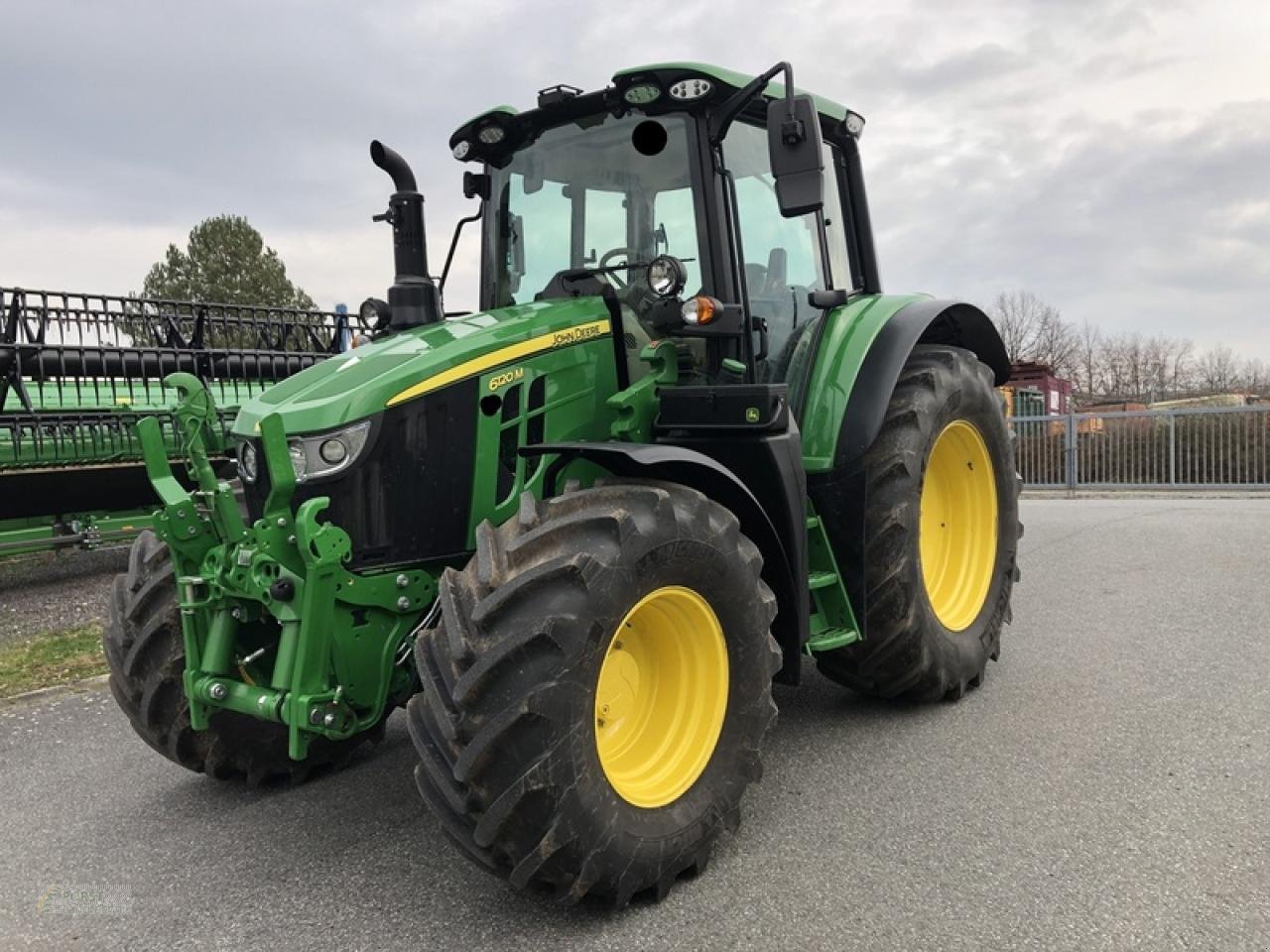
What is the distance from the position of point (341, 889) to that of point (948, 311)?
141 inches

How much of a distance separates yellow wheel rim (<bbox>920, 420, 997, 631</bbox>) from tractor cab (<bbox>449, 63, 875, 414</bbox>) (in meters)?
1.03

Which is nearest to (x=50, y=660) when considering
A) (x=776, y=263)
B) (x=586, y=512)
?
(x=586, y=512)

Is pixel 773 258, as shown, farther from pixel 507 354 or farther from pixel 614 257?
pixel 507 354

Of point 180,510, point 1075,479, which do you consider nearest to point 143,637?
point 180,510

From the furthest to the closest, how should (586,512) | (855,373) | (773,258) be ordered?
(773,258)
(855,373)
(586,512)

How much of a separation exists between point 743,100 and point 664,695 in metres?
1.99

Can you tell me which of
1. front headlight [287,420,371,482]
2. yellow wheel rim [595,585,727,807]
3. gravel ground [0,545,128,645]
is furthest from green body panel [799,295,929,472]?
gravel ground [0,545,128,645]

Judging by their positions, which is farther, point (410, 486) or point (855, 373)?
point (855, 373)

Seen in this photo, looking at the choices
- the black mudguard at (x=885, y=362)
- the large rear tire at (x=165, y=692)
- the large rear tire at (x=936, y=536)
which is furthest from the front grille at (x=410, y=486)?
Result: the large rear tire at (x=936, y=536)

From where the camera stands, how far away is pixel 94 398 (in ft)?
27.7

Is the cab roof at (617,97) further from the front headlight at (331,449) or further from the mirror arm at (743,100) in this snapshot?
the front headlight at (331,449)

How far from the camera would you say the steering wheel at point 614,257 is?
12.1 feet

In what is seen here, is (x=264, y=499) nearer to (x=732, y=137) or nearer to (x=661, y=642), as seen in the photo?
(x=661, y=642)

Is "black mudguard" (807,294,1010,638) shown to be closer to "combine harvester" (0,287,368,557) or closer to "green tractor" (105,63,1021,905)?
"green tractor" (105,63,1021,905)
